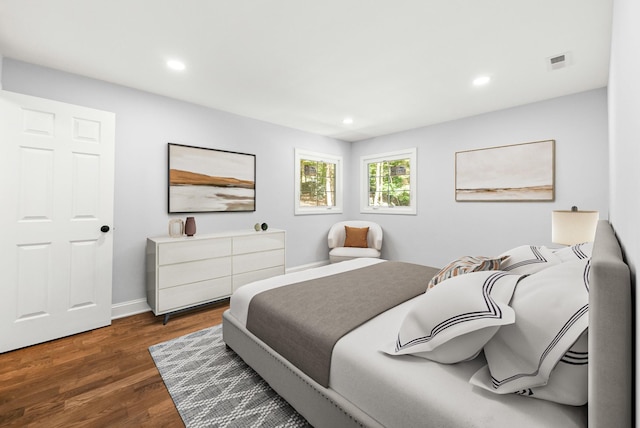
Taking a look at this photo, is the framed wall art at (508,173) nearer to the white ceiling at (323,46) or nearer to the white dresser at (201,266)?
the white ceiling at (323,46)

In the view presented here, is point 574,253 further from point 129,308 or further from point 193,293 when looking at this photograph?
point 129,308

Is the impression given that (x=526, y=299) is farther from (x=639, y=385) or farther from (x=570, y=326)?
(x=639, y=385)

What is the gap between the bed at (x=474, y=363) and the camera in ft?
2.28

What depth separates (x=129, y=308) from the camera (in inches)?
121

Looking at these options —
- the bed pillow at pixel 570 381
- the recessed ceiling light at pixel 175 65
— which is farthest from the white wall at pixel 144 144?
the bed pillow at pixel 570 381

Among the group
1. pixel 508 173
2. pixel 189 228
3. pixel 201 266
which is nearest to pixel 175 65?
pixel 189 228

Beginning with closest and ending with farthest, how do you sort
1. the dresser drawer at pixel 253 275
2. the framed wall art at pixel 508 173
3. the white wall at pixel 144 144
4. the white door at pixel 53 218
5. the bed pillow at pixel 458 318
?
the bed pillow at pixel 458 318 → the white door at pixel 53 218 → the white wall at pixel 144 144 → the framed wall art at pixel 508 173 → the dresser drawer at pixel 253 275

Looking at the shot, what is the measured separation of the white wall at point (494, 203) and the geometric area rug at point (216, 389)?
128 inches

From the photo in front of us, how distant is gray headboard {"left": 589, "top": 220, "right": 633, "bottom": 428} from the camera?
678 mm

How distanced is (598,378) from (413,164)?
408cm

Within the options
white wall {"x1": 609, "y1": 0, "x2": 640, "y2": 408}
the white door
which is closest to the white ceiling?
the white door

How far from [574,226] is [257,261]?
319 centimetres

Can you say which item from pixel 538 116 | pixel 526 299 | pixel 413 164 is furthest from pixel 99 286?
pixel 538 116

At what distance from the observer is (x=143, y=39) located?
217 centimetres
